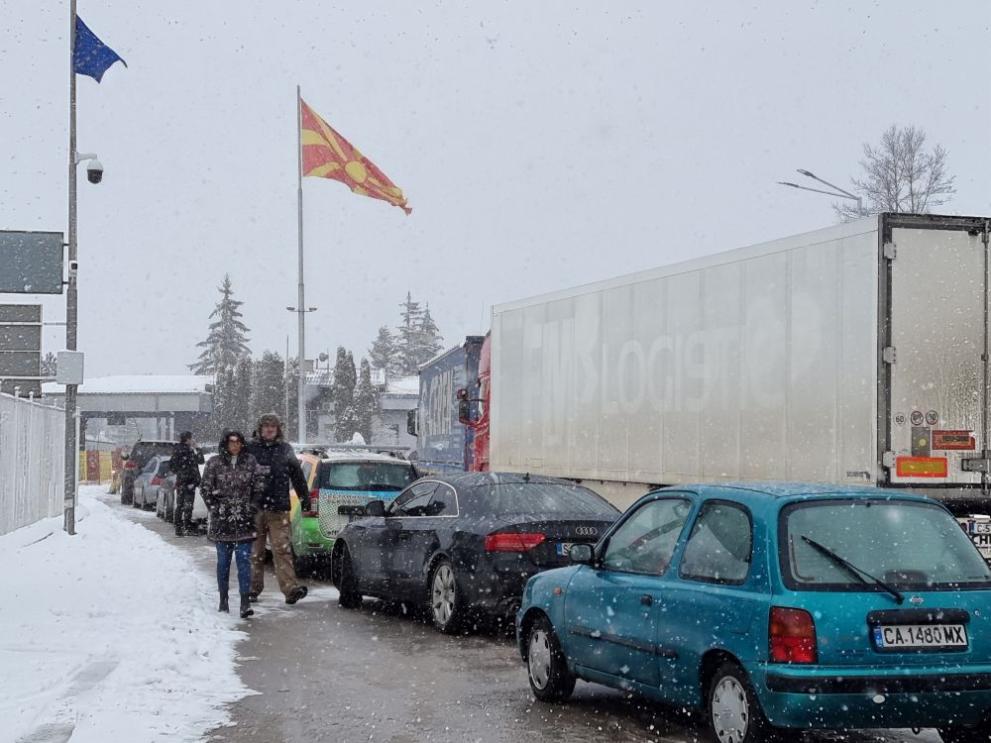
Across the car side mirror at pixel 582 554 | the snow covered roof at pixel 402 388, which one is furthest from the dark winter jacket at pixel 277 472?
the snow covered roof at pixel 402 388

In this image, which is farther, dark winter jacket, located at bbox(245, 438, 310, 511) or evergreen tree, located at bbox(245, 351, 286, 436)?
evergreen tree, located at bbox(245, 351, 286, 436)

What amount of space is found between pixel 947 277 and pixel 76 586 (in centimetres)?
901

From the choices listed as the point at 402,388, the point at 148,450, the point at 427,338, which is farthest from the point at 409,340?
the point at 148,450

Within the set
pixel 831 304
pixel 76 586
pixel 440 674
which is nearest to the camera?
pixel 440 674

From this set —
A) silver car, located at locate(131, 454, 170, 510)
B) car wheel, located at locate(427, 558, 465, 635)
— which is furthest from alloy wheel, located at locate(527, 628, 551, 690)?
silver car, located at locate(131, 454, 170, 510)

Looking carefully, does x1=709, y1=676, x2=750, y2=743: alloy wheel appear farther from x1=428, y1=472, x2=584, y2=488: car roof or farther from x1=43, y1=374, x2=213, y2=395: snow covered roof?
x1=43, y1=374, x2=213, y2=395: snow covered roof

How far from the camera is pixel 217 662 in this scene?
34.1 ft

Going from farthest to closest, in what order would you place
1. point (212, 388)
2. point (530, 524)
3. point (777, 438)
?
point (212, 388), point (777, 438), point (530, 524)

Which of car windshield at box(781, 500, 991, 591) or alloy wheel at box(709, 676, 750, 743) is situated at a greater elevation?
car windshield at box(781, 500, 991, 591)

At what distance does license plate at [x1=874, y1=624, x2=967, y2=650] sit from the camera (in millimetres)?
6723

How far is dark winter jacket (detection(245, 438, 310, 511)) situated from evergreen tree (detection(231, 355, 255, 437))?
75853 millimetres

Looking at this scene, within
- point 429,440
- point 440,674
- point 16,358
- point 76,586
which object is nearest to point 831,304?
point 440,674

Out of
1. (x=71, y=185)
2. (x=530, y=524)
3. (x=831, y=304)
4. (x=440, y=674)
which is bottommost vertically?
(x=440, y=674)

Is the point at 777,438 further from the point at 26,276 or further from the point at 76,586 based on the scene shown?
the point at 26,276
